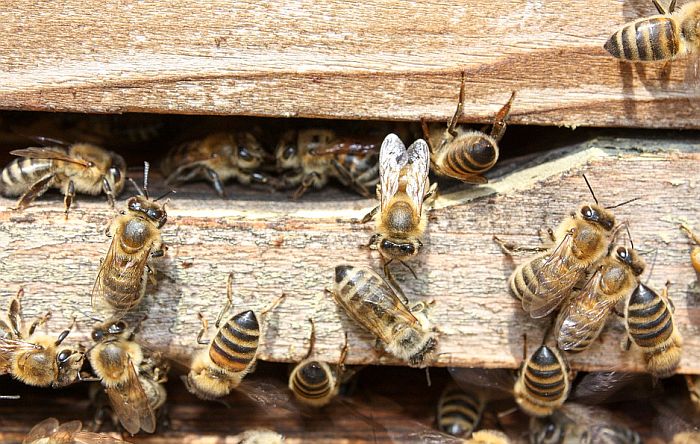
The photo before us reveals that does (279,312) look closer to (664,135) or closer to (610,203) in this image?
(610,203)

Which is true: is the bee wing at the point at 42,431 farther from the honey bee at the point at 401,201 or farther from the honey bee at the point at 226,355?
the honey bee at the point at 401,201

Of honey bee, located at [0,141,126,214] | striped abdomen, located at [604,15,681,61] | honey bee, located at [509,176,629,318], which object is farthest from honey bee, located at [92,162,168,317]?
striped abdomen, located at [604,15,681,61]

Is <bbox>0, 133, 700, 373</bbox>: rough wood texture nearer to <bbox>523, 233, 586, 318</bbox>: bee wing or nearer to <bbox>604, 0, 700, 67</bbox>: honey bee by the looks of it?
<bbox>523, 233, 586, 318</bbox>: bee wing

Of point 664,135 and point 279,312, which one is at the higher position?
point 664,135

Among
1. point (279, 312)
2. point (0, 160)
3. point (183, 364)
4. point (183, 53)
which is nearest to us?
point (183, 53)

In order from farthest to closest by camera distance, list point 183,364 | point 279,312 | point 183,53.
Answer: point 183,364 < point 279,312 < point 183,53

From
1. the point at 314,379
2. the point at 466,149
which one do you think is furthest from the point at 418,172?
the point at 314,379

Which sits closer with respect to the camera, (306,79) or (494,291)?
(306,79)

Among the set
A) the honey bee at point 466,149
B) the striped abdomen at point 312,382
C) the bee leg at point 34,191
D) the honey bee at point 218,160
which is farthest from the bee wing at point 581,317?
the bee leg at point 34,191

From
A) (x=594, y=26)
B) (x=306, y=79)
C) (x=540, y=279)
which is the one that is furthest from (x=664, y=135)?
(x=306, y=79)
